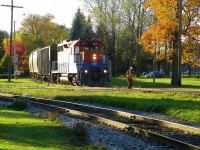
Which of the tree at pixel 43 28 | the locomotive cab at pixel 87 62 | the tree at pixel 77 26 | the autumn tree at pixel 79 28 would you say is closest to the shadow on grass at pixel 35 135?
the locomotive cab at pixel 87 62

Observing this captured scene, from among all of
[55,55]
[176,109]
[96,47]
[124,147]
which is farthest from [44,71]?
[124,147]

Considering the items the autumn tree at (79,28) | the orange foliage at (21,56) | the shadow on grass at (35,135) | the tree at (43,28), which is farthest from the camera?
the tree at (43,28)

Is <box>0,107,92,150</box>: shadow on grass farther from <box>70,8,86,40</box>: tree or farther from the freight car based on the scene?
<box>70,8,86,40</box>: tree

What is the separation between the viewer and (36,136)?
36.4ft

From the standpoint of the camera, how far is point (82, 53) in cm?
3744

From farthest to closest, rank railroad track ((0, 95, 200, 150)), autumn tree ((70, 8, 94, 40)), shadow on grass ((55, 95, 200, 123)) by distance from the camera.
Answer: autumn tree ((70, 8, 94, 40))
shadow on grass ((55, 95, 200, 123))
railroad track ((0, 95, 200, 150))

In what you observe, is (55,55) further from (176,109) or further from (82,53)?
(176,109)

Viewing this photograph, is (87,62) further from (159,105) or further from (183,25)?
(159,105)

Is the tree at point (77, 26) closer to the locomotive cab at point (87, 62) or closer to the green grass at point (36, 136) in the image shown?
the locomotive cab at point (87, 62)

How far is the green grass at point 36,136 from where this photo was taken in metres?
9.61

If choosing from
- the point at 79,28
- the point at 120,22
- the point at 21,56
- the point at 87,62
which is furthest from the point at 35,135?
the point at 79,28

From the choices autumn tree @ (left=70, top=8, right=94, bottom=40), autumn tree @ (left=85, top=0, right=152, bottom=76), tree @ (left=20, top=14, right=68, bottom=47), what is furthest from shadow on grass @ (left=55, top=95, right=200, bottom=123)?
Answer: tree @ (left=20, top=14, right=68, bottom=47)

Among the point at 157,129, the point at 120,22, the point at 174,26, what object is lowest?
the point at 157,129

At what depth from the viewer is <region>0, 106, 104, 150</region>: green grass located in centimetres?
961
